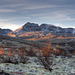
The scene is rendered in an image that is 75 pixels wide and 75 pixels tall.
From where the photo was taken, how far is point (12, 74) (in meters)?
6.57

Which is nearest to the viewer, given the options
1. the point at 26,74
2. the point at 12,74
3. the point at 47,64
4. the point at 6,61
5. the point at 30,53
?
the point at 12,74

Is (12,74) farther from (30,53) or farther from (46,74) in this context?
(30,53)

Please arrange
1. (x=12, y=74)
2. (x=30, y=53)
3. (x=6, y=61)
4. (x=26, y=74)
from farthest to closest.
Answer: (x=30, y=53), (x=6, y=61), (x=26, y=74), (x=12, y=74)

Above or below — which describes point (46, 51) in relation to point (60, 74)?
above

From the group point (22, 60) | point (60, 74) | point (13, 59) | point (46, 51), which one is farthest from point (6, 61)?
point (60, 74)

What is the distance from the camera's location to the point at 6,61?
11258 mm

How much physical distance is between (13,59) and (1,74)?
17.3ft

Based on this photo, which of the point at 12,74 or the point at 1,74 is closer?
the point at 1,74

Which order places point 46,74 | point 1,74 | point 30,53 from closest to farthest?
point 1,74 < point 46,74 < point 30,53

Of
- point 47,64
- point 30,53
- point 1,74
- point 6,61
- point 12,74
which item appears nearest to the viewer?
point 1,74

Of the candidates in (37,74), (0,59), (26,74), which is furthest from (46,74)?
(0,59)

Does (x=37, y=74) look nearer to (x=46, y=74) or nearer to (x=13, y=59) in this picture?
(x=46, y=74)

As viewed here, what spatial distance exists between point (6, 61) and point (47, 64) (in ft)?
13.9

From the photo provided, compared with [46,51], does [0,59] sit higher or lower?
lower
